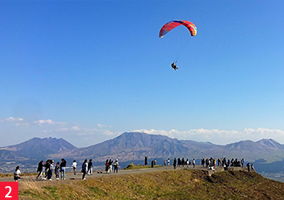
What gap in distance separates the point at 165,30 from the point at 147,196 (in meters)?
23.6

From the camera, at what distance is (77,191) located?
2022 centimetres

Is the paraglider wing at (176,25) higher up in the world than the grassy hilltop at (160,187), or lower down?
higher up

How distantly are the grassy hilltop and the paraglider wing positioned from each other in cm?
2124

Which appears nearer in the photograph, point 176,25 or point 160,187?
point 160,187

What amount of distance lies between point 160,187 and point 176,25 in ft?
76.4

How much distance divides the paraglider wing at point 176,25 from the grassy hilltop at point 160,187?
21241mm

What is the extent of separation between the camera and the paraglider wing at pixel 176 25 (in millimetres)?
34406

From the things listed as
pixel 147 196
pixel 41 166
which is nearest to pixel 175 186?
pixel 147 196

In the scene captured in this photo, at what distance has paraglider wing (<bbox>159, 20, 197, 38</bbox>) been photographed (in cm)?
3441

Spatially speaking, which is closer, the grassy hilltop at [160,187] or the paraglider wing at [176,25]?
the grassy hilltop at [160,187]

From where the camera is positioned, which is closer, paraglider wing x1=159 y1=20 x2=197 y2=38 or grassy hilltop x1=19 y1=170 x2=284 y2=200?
grassy hilltop x1=19 y1=170 x2=284 y2=200

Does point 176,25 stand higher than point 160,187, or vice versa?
point 176,25

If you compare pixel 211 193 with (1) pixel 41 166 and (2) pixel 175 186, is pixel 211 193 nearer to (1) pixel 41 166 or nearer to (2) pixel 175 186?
(2) pixel 175 186

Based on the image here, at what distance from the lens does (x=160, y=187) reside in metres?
29.0
